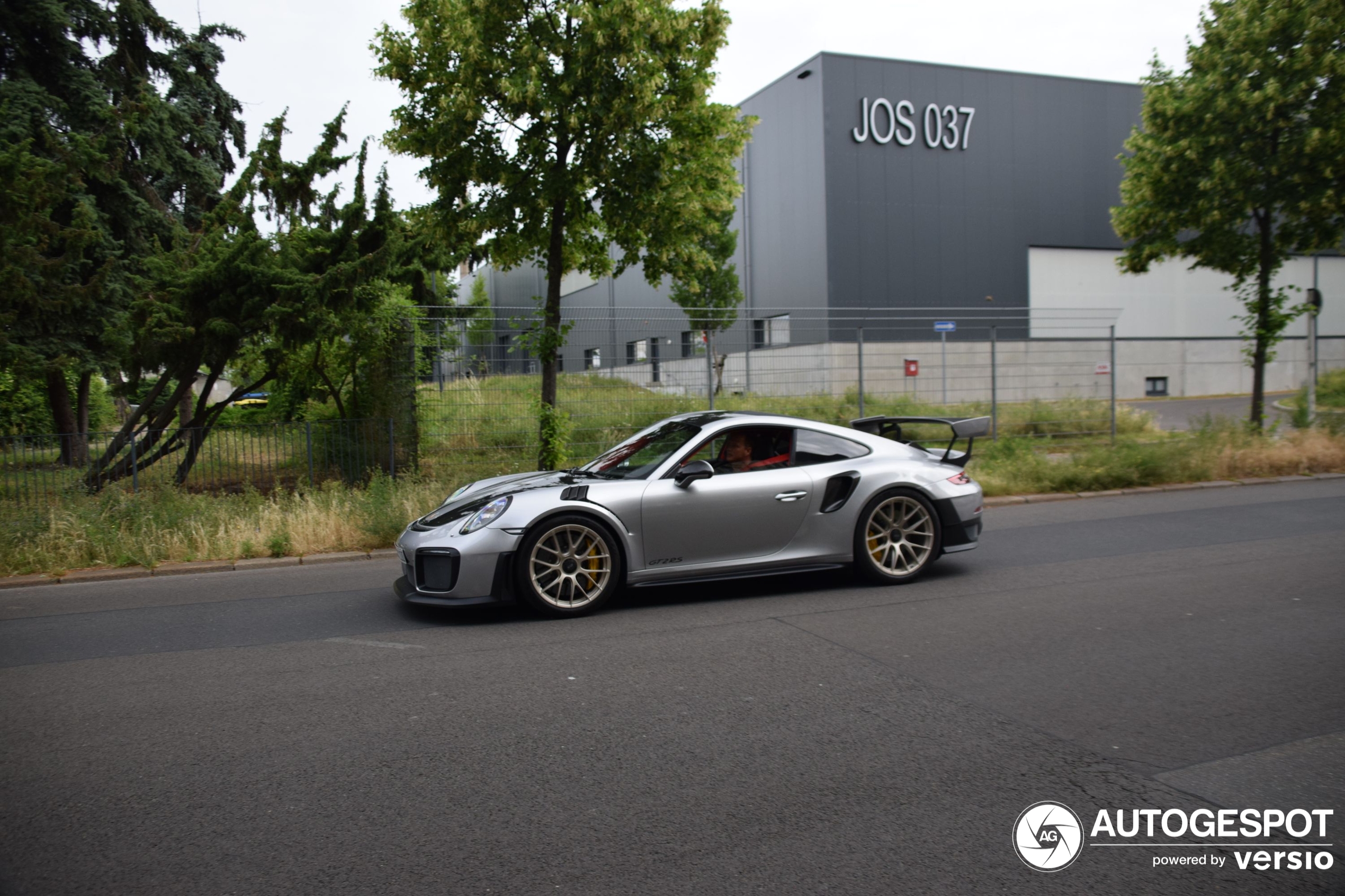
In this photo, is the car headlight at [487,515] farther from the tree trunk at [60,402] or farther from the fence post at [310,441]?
the tree trunk at [60,402]

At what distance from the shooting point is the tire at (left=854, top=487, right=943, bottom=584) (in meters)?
7.07

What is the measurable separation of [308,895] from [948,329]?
19.2m

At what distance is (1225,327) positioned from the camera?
40.0 meters

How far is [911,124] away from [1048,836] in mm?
32386

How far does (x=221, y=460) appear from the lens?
37.9ft

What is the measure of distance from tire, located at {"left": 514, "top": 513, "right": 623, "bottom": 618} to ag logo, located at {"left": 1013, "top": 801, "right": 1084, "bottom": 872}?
358cm

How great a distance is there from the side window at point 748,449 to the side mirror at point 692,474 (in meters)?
0.28

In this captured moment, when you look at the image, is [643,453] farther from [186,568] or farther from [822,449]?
[186,568]

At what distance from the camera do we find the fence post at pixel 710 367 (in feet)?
47.9

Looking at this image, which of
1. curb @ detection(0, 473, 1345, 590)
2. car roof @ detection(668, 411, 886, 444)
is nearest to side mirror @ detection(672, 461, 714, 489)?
car roof @ detection(668, 411, 886, 444)

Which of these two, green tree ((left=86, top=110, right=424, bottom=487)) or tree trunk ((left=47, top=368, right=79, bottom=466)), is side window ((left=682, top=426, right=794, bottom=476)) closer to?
green tree ((left=86, top=110, right=424, bottom=487))

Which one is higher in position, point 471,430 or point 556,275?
point 556,275

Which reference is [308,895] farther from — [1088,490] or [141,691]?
[1088,490]

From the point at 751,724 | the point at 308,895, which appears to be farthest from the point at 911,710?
the point at 308,895
